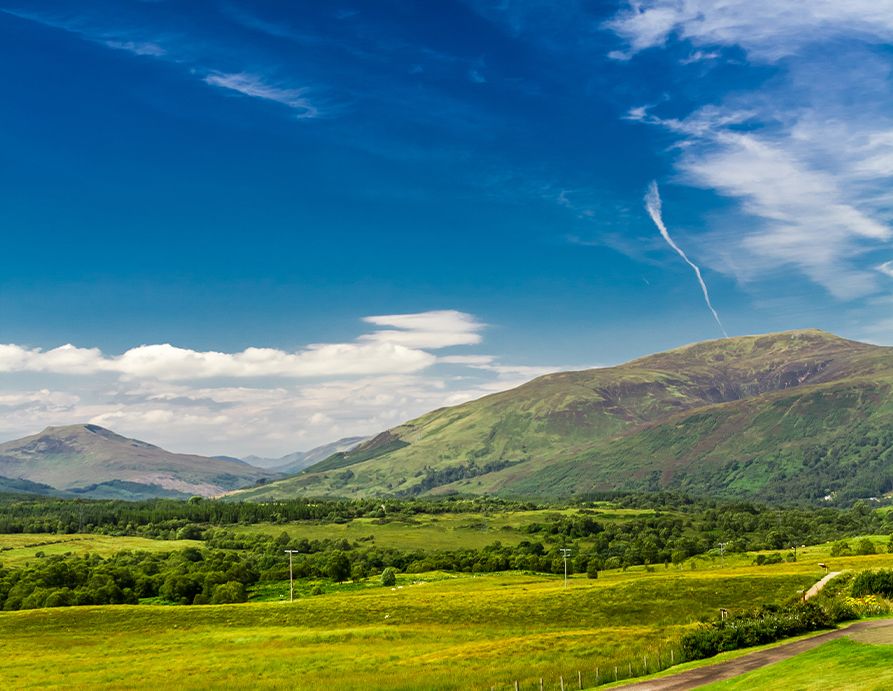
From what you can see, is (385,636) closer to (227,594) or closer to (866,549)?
(227,594)

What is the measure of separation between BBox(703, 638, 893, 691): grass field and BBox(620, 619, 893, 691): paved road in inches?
108

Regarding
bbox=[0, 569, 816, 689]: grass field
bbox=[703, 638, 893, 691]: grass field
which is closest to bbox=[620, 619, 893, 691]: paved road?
bbox=[703, 638, 893, 691]: grass field

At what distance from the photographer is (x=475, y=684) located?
64.6 meters

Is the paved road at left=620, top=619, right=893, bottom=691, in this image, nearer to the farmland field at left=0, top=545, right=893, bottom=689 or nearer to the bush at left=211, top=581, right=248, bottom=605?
the farmland field at left=0, top=545, right=893, bottom=689

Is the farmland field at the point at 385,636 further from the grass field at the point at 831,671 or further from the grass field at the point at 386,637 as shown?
the grass field at the point at 831,671

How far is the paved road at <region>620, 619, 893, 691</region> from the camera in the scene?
48875 mm

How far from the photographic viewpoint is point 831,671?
1654 inches

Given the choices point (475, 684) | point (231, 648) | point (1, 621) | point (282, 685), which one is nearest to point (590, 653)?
point (475, 684)

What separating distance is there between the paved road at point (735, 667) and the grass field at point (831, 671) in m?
2.73

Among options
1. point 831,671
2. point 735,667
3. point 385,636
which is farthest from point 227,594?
point 831,671

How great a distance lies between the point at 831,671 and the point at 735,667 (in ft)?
33.1

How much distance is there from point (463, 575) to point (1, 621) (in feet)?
361

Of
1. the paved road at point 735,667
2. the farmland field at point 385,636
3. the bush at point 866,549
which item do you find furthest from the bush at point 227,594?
the bush at point 866,549

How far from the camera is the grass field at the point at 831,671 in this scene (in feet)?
126
